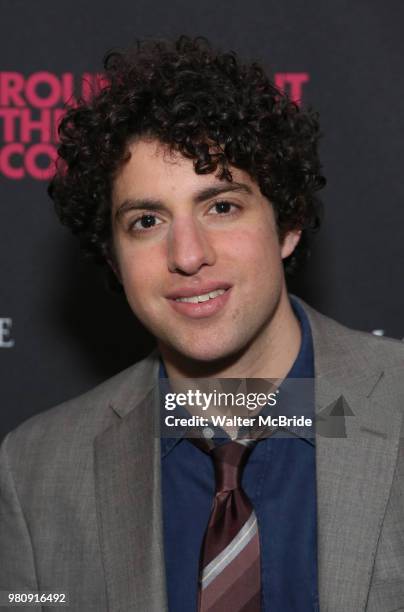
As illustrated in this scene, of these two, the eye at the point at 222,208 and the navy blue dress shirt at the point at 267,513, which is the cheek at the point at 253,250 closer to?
the eye at the point at 222,208

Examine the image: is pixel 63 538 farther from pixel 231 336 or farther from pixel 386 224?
pixel 386 224

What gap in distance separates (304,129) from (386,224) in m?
0.42

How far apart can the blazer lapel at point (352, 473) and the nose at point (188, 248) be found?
0.36 m

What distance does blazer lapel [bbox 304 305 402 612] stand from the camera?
1.66 meters

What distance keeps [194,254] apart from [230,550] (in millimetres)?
606

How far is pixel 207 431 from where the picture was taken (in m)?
1.92

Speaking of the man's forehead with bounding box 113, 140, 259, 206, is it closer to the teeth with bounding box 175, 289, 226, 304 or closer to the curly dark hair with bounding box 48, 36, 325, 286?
the curly dark hair with bounding box 48, 36, 325, 286

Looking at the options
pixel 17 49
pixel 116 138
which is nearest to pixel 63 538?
pixel 116 138

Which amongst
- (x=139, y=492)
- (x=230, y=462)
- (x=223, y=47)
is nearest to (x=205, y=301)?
(x=230, y=462)

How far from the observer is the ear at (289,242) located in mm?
2062

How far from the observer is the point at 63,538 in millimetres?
1962

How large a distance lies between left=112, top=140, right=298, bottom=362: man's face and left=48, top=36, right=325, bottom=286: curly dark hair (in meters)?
0.05

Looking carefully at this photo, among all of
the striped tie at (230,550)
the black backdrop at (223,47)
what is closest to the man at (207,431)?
the striped tie at (230,550)

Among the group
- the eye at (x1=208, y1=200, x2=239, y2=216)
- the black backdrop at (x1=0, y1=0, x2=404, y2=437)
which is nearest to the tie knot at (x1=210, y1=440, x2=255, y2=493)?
the eye at (x1=208, y1=200, x2=239, y2=216)
